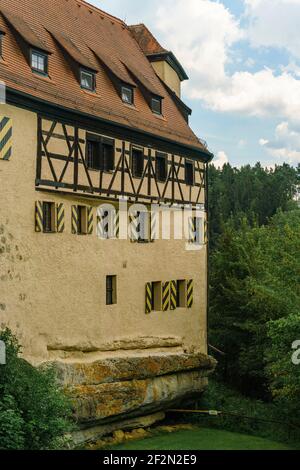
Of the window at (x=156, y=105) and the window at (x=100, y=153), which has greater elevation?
the window at (x=156, y=105)

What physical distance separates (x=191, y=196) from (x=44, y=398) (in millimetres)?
12419

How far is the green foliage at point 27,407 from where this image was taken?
50.5 feet

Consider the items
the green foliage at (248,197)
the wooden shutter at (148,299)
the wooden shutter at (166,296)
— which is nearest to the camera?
the wooden shutter at (148,299)

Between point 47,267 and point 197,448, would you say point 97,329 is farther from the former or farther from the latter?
point 197,448

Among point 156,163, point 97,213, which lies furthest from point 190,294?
point 97,213

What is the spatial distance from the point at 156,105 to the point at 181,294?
7.01 m

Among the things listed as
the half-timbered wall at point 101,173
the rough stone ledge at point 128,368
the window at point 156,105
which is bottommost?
the rough stone ledge at point 128,368

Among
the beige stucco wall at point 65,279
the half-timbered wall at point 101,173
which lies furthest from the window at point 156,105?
the beige stucco wall at point 65,279

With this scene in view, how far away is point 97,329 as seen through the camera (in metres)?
21.7

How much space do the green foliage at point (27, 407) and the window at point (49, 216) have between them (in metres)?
3.70

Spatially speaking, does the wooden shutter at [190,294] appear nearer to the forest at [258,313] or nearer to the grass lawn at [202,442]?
the forest at [258,313]

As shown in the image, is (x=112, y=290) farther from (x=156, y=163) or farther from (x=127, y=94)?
(x=127, y=94)
